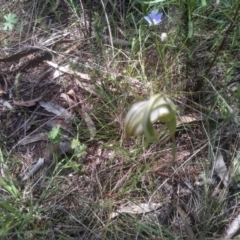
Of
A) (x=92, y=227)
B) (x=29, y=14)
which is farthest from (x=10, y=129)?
(x=29, y=14)

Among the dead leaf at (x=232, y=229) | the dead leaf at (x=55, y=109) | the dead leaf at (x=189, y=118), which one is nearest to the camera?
the dead leaf at (x=232, y=229)

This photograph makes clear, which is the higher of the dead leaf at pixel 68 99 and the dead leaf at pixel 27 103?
the dead leaf at pixel 27 103

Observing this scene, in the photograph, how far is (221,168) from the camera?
1496 millimetres

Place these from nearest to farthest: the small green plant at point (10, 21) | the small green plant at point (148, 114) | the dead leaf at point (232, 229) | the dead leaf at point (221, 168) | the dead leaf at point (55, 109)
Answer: the small green plant at point (148, 114)
the dead leaf at point (232, 229)
the dead leaf at point (221, 168)
the dead leaf at point (55, 109)
the small green plant at point (10, 21)

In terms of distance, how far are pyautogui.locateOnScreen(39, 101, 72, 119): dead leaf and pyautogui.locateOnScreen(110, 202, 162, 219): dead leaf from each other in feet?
1.42

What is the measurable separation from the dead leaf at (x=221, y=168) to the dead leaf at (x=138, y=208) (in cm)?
23

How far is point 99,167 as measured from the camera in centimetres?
156

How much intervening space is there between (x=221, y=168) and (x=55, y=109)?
68cm

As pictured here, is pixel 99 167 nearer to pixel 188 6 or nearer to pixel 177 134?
pixel 177 134

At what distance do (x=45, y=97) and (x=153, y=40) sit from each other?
0.50 metres

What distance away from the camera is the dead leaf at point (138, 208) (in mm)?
1457

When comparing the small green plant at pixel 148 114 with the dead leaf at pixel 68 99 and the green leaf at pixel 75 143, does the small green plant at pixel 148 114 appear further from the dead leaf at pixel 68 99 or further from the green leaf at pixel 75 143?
the dead leaf at pixel 68 99

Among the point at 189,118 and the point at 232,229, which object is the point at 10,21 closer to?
the point at 189,118

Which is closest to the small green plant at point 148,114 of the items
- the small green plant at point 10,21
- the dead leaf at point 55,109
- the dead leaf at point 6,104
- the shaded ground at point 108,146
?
the shaded ground at point 108,146
